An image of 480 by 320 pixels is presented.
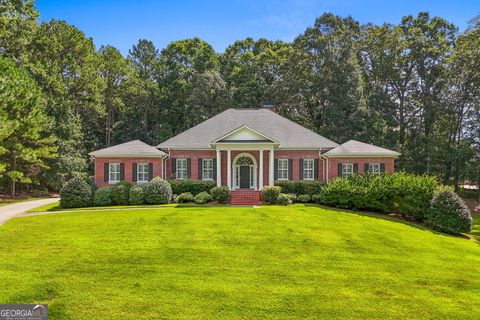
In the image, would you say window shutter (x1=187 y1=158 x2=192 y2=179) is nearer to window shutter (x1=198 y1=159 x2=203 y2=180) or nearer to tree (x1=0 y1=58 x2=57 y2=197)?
window shutter (x1=198 y1=159 x2=203 y2=180)

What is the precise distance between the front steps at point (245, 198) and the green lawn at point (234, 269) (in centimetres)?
630

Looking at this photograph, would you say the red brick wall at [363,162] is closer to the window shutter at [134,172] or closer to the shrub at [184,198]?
the shrub at [184,198]

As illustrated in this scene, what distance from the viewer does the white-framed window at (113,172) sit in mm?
26781

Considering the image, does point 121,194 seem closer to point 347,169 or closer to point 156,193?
point 156,193

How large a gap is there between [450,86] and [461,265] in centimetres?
3396

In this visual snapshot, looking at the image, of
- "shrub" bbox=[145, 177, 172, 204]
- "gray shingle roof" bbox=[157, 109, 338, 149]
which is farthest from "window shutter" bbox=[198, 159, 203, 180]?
"shrub" bbox=[145, 177, 172, 204]

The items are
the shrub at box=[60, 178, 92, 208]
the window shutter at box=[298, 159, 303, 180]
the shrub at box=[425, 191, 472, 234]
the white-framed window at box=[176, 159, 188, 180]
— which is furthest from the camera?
the white-framed window at box=[176, 159, 188, 180]

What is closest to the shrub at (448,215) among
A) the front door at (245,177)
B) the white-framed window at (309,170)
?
the white-framed window at (309,170)

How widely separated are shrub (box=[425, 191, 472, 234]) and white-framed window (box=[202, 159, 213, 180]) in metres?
16.3

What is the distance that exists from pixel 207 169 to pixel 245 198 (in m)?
5.65

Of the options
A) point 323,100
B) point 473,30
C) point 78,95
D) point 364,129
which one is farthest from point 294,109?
point 78,95

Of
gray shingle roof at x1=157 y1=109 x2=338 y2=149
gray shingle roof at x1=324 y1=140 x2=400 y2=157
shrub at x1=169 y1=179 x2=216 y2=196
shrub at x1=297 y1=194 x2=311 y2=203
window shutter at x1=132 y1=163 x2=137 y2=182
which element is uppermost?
gray shingle roof at x1=157 y1=109 x2=338 y2=149

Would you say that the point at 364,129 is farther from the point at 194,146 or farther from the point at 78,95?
the point at 78,95

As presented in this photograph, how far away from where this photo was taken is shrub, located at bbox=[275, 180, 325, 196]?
81.8 ft
